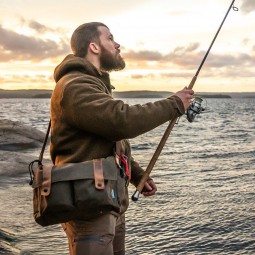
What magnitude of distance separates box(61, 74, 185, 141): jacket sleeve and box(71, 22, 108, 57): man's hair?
0.45m

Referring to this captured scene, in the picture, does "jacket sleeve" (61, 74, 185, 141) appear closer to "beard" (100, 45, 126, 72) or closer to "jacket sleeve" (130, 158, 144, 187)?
"beard" (100, 45, 126, 72)

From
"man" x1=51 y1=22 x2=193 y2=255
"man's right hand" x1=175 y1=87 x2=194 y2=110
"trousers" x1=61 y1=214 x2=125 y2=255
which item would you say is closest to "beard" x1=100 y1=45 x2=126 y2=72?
"man" x1=51 y1=22 x2=193 y2=255

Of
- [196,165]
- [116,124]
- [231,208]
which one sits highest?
[196,165]

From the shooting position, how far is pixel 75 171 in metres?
3.34

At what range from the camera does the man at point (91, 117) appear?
3305mm

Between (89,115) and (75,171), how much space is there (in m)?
0.42

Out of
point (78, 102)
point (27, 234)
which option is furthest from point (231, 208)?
point (78, 102)

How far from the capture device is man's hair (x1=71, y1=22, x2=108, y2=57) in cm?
380

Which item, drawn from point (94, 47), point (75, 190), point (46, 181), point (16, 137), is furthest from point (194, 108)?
point (16, 137)

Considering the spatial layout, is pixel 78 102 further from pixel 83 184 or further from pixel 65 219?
pixel 65 219

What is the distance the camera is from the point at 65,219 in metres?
3.41

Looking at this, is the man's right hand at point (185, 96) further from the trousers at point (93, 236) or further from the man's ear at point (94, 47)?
the trousers at point (93, 236)

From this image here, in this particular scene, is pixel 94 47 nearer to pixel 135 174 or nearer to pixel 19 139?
pixel 135 174

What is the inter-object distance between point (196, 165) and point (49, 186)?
668 inches
